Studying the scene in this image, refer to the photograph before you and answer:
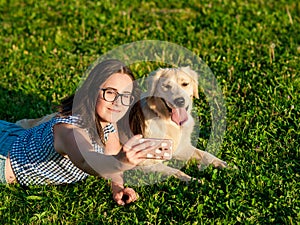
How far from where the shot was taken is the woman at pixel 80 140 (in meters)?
3.93

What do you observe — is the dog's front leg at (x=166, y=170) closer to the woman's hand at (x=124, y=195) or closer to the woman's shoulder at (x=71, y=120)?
the woman's hand at (x=124, y=195)

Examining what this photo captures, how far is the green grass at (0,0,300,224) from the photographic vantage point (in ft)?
13.6

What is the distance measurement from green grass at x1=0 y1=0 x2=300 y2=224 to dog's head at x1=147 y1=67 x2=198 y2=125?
0.31 metres

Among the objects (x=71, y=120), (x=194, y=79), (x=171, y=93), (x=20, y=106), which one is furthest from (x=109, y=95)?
(x=20, y=106)

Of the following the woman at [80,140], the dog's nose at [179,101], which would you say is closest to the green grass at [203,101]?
the woman at [80,140]

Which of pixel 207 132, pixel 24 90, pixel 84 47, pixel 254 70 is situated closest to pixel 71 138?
pixel 207 132

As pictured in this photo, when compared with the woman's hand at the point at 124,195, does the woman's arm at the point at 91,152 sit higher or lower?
higher

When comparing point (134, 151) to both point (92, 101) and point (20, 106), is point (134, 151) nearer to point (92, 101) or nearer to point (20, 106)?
point (92, 101)

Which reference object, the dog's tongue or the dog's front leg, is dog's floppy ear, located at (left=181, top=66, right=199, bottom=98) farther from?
the dog's front leg

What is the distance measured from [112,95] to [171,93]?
1209 millimetres

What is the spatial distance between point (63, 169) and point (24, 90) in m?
2.11

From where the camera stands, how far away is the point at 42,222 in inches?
159

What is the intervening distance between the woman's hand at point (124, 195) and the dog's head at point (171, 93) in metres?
1.16

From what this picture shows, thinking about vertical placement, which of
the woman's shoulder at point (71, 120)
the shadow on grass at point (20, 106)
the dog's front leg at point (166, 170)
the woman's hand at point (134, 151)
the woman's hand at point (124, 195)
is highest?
the woman's hand at point (134, 151)
